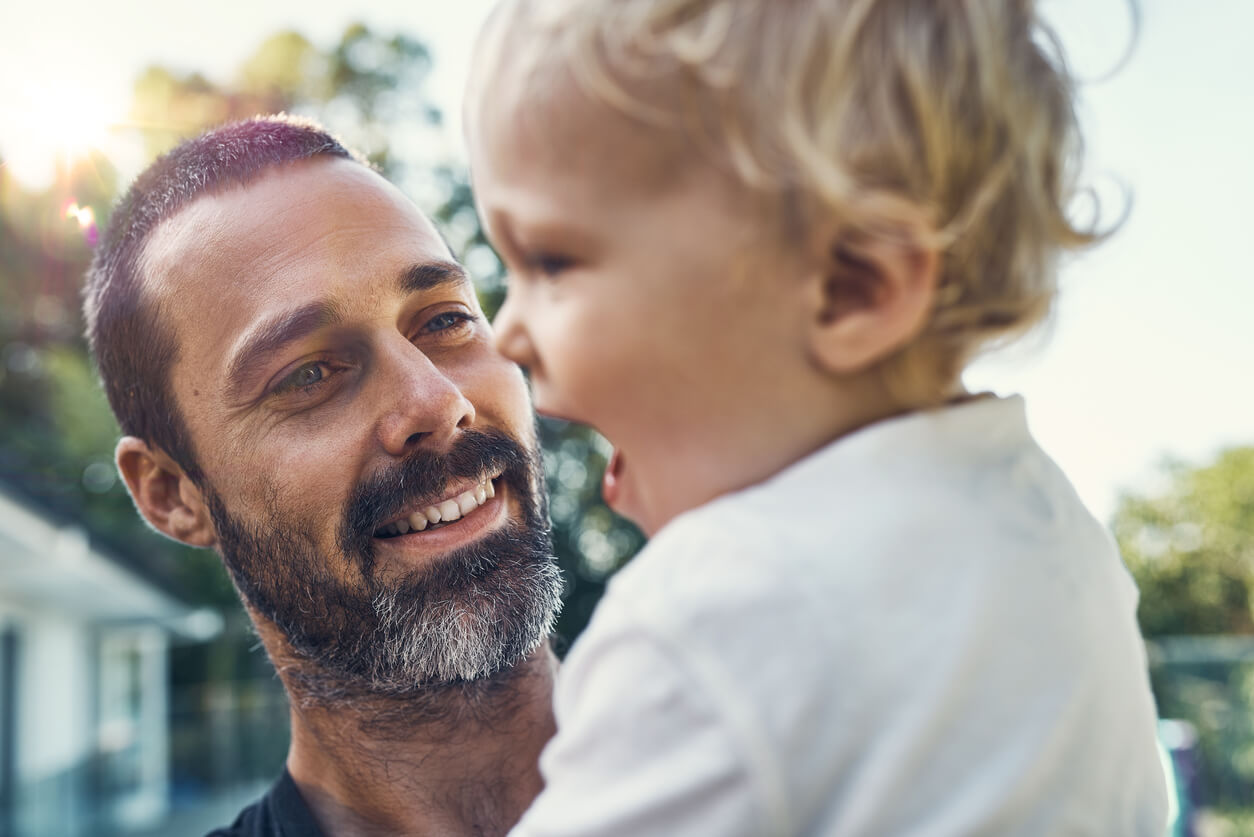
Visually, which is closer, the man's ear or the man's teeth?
the man's teeth

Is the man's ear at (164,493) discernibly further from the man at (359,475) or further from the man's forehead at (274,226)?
the man's forehead at (274,226)

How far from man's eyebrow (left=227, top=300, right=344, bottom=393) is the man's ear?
1.07ft

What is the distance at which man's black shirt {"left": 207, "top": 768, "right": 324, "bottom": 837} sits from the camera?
6.22 feet

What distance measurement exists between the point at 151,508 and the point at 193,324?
50 cm

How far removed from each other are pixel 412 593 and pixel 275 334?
51cm

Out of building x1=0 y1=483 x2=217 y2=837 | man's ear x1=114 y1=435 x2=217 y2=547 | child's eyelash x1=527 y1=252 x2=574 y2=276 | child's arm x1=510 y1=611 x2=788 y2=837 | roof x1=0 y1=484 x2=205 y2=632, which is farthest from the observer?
building x1=0 y1=483 x2=217 y2=837

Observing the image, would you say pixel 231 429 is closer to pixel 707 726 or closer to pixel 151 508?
pixel 151 508

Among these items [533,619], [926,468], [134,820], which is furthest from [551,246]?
[134,820]

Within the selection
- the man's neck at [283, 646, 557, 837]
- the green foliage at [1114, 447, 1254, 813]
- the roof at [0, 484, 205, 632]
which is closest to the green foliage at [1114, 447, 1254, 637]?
the green foliage at [1114, 447, 1254, 813]

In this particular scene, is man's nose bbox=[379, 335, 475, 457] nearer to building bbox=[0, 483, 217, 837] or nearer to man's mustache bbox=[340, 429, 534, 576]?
man's mustache bbox=[340, 429, 534, 576]

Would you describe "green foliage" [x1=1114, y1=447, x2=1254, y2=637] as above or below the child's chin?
below

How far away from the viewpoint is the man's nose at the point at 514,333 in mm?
985

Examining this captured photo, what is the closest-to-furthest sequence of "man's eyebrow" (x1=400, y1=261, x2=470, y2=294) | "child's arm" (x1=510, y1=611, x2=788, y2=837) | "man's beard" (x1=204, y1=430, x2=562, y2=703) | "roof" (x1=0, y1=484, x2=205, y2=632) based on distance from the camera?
1. "child's arm" (x1=510, y1=611, x2=788, y2=837)
2. "man's beard" (x1=204, y1=430, x2=562, y2=703)
3. "man's eyebrow" (x1=400, y1=261, x2=470, y2=294)
4. "roof" (x1=0, y1=484, x2=205, y2=632)

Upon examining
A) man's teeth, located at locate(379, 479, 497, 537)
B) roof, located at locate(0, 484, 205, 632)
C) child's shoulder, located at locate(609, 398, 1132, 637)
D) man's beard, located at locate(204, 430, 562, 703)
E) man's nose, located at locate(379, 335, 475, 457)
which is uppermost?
child's shoulder, located at locate(609, 398, 1132, 637)
